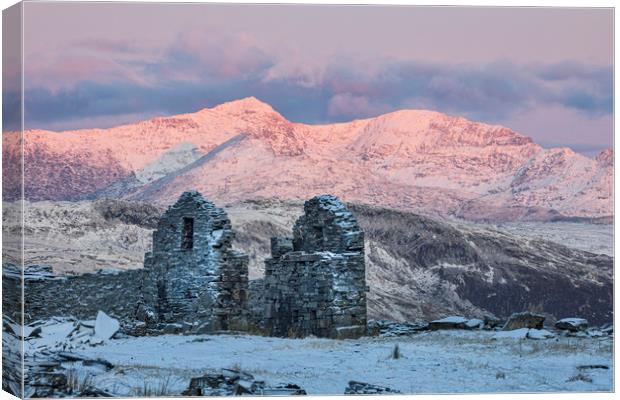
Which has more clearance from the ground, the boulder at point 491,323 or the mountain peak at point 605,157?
the mountain peak at point 605,157

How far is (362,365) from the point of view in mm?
18469

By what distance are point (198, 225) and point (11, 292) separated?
5540mm

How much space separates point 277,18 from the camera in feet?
69.4

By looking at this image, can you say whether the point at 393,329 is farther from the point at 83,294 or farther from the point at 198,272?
the point at 83,294

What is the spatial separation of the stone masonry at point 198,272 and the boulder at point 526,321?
4.27 metres

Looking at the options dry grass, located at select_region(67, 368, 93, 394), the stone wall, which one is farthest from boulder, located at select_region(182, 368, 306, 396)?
the stone wall

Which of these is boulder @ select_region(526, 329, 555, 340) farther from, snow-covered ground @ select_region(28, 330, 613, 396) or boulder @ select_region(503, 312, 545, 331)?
boulder @ select_region(503, 312, 545, 331)

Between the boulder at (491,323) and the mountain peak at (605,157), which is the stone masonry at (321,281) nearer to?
the boulder at (491,323)

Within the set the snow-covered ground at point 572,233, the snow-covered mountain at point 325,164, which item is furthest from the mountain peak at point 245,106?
the snow-covered ground at point 572,233

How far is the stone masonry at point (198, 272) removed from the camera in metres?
22.6

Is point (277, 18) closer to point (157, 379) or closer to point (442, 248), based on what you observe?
point (157, 379)

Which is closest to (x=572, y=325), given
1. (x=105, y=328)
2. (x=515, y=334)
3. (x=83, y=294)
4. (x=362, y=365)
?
(x=515, y=334)

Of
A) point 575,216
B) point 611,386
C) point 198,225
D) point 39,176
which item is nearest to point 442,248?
point 575,216

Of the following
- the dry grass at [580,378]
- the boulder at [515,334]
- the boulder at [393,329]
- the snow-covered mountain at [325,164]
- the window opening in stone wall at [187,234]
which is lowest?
the dry grass at [580,378]
